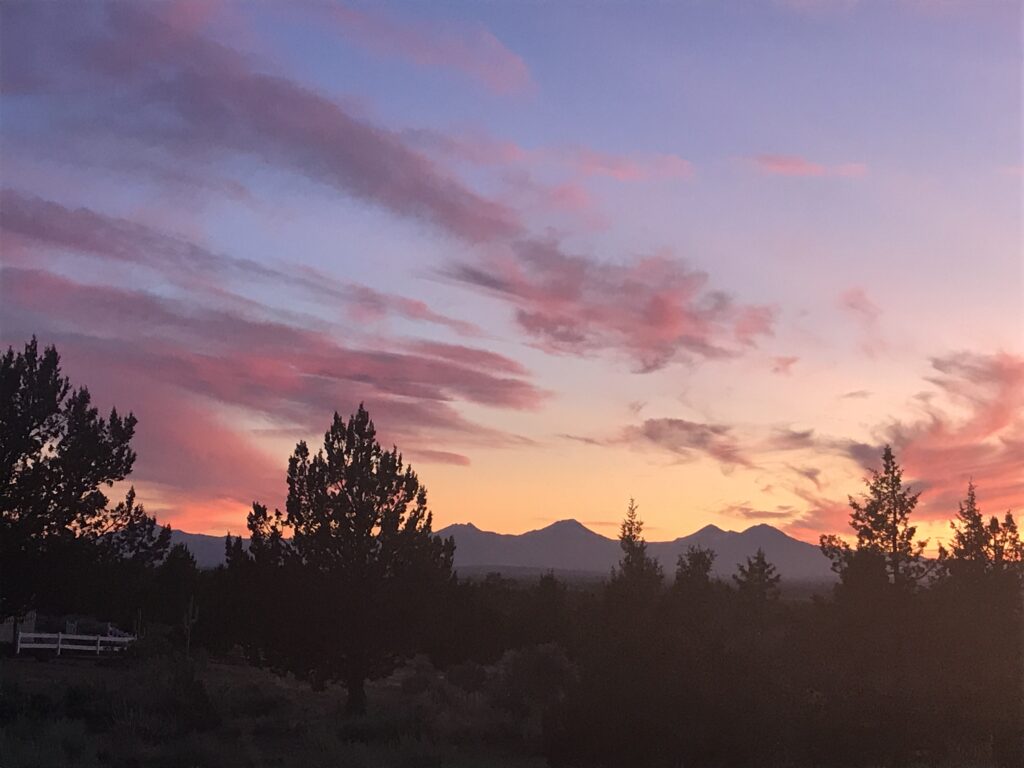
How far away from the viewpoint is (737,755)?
19.1 meters

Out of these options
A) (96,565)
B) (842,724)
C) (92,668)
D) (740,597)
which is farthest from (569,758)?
(740,597)

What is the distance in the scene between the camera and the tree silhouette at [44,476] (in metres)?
29.2

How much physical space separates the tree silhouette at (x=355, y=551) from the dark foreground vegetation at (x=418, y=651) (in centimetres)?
7

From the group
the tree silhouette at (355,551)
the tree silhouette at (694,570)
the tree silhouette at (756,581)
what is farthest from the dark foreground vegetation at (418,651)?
the tree silhouette at (756,581)

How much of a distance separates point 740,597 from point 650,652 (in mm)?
39559

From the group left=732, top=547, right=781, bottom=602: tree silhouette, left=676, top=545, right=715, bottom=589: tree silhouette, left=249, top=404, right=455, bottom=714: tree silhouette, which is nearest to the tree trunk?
left=249, top=404, right=455, bottom=714: tree silhouette

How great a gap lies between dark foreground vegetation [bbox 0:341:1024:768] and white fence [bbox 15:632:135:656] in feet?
8.65

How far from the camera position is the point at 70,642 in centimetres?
4725

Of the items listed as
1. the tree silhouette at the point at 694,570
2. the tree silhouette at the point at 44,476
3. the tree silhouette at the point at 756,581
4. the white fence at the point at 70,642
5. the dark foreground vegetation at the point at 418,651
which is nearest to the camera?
the dark foreground vegetation at the point at 418,651

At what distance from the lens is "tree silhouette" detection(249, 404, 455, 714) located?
97.9 ft

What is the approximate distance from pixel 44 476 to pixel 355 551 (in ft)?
33.0

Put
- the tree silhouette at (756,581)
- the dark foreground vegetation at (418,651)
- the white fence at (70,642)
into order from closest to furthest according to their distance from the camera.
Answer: the dark foreground vegetation at (418,651), the white fence at (70,642), the tree silhouette at (756,581)

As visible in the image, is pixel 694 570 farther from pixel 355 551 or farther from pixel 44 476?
pixel 44 476

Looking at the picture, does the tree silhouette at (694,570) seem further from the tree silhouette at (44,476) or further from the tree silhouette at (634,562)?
the tree silhouette at (44,476)
